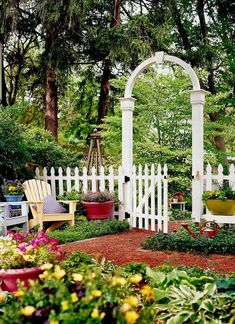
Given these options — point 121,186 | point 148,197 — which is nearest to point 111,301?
point 148,197

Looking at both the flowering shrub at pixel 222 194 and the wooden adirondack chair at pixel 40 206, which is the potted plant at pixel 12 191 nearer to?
the wooden adirondack chair at pixel 40 206

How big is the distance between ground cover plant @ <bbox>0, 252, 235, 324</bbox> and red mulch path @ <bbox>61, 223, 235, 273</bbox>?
1.31 metres

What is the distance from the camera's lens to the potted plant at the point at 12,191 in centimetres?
759

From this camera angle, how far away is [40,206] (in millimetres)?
7230

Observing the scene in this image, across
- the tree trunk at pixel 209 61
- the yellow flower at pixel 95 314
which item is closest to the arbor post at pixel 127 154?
the tree trunk at pixel 209 61

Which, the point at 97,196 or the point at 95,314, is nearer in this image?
the point at 95,314

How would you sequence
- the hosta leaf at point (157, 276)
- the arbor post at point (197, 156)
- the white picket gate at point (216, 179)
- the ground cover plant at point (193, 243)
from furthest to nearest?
the arbor post at point (197, 156)
the white picket gate at point (216, 179)
the ground cover plant at point (193, 243)
the hosta leaf at point (157, 276)

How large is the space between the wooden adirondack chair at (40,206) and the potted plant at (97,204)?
0.50 metres

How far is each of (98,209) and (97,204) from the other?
0.35 feet

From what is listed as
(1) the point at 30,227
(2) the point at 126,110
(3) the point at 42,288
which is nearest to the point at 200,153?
(2) the point at 126,110

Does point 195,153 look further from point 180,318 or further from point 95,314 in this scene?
point 95,314

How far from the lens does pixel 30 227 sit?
7473 millimetres

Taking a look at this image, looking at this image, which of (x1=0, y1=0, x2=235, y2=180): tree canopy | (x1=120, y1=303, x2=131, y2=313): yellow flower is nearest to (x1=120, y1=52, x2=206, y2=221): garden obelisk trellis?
(x1=0, y1=0, x2=235, y2=180): tree canopy

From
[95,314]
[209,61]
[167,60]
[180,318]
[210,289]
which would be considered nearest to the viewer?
[95,314]
